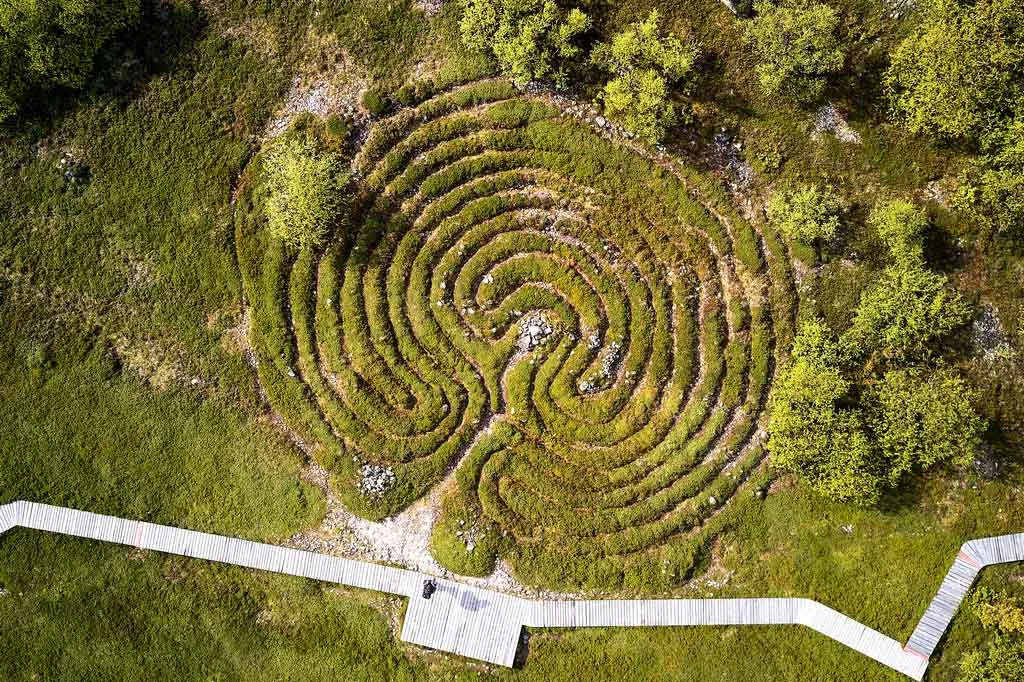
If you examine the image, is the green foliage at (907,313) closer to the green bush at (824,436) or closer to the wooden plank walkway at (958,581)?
the green bush at (824,436)

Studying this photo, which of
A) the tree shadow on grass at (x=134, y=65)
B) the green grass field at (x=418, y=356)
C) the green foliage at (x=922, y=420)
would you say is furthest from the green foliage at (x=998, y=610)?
the tree shadow on grass at (x=134, y=65)

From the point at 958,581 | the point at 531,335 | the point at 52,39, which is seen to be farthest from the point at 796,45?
the point at 52,39

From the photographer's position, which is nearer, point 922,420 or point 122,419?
A: point 922,420

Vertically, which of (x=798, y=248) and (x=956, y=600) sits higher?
(x=798, y=248)

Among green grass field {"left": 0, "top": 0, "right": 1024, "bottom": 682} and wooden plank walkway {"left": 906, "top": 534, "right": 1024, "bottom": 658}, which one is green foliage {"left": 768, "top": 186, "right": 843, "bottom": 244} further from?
wooden plank walkway {"left": 906, "top": 534, "right": 1024, "bottom": 658}

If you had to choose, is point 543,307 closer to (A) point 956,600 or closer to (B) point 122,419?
(B) point 122,419

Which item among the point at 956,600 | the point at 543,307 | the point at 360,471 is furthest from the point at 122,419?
the point at 956,600

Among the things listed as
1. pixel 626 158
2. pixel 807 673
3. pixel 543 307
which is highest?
pixel 626 158
